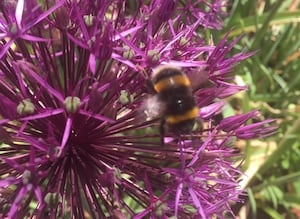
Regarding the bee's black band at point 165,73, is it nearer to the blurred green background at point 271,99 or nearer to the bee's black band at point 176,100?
the bee's black band at point 176,100

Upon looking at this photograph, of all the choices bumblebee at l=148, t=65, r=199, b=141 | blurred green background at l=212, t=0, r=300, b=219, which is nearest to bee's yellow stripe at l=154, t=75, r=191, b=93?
bumblebee at l=148, t=65, r=199, b=141

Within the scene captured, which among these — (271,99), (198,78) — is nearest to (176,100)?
(198,78)

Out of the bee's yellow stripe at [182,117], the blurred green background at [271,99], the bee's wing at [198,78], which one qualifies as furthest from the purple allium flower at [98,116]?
the blurred green background at [271,99]

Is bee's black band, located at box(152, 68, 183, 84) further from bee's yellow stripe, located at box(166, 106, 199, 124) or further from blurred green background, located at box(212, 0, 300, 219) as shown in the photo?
blurred green background, located at box(212, 0, 300, 219)

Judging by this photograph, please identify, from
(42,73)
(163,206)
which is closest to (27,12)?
(42,73)

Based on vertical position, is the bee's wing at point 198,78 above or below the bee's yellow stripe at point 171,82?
above

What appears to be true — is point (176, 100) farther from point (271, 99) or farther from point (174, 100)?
point (271, 99)
